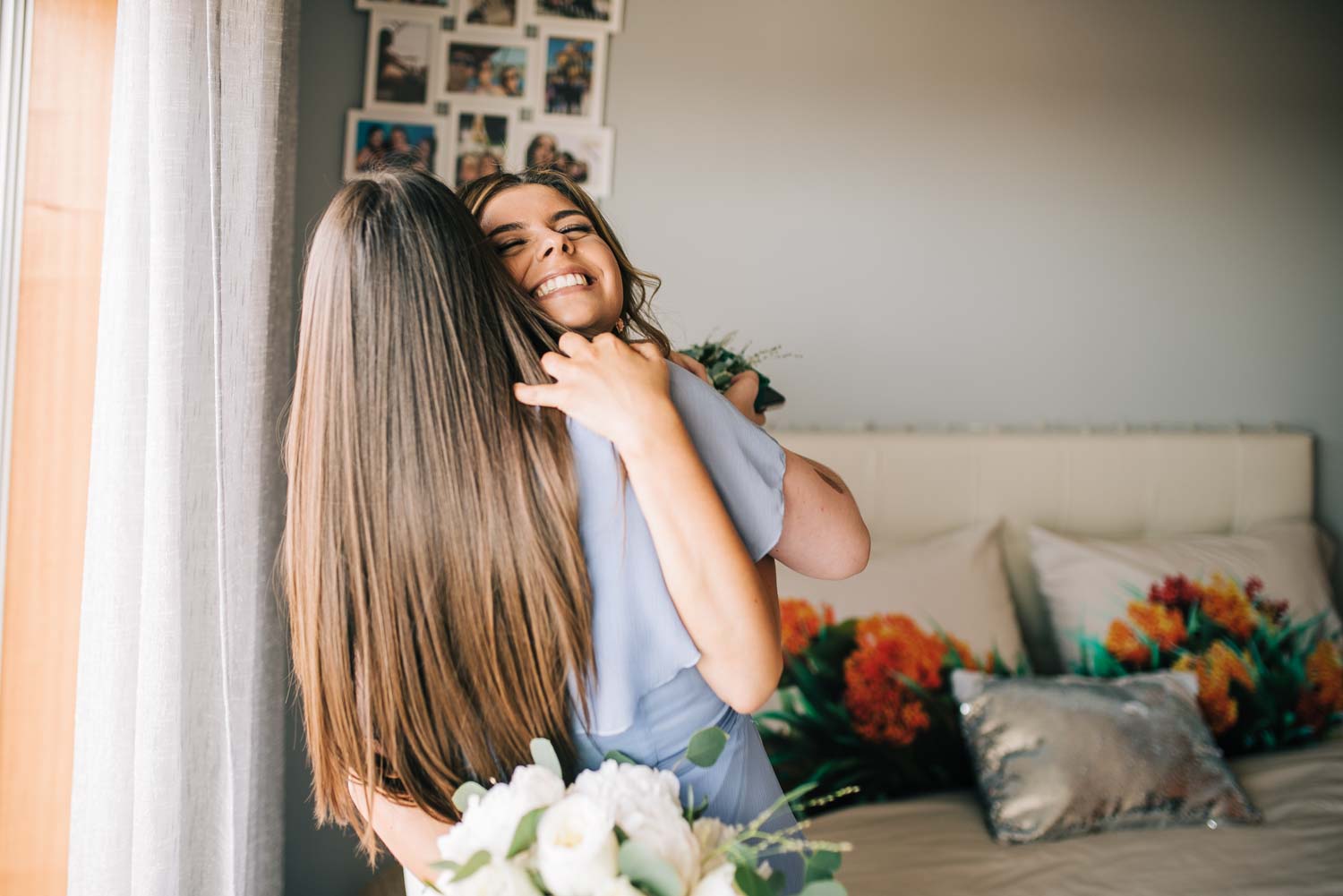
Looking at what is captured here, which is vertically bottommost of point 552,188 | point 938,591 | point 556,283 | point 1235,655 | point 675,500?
point 1235,655

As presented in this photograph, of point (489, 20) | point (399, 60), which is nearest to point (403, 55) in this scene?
point (399, 60)

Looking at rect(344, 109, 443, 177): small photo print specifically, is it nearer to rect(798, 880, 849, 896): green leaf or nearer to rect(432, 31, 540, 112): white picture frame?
rect(432, 31, 540, 112): white picture frame

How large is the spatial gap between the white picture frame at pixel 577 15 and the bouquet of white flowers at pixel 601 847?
6.65ft

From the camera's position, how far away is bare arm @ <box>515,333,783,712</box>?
2.92 ft

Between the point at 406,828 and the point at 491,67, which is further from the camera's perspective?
the point at 491,67

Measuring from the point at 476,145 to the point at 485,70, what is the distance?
18 cm

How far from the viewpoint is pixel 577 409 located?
2.95 feet

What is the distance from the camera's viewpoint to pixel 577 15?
238 centimetres

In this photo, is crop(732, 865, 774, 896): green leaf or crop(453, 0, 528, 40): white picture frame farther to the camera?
crop(453, 0, 528, 40): white picture frame

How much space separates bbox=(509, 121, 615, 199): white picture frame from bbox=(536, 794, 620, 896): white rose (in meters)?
1.90

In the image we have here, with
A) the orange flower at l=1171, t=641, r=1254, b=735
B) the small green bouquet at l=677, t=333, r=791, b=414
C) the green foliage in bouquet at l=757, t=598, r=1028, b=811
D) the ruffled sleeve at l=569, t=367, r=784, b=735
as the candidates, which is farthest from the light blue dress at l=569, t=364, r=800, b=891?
the orange flower at l=1171, t=641, r=1254, b=735

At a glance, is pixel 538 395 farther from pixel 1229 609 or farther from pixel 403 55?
pixel 1229 609

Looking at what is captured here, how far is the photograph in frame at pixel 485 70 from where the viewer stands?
7.64ft

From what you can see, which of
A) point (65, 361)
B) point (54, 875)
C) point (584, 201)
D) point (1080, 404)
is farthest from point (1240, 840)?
point (65, 361)
